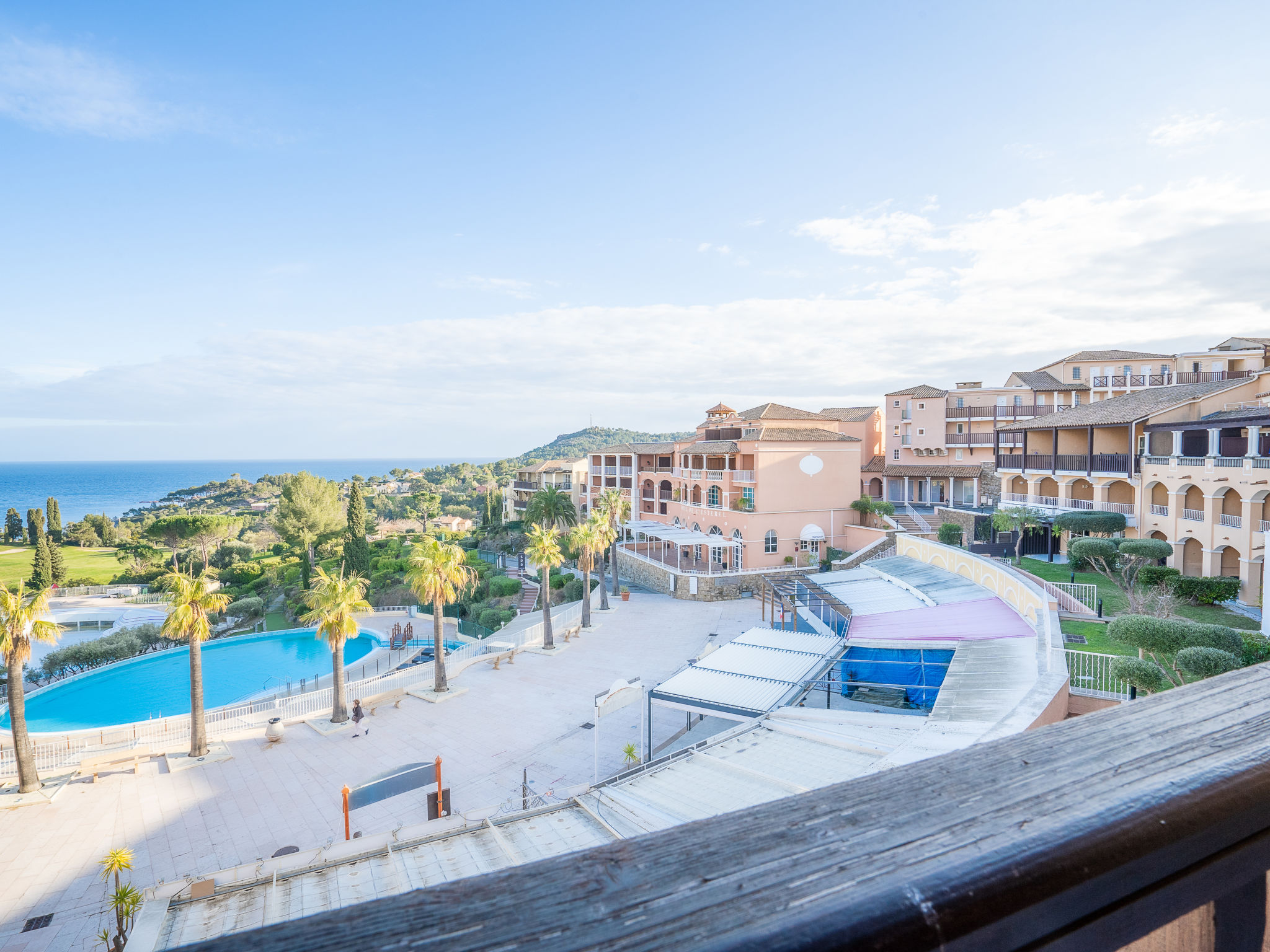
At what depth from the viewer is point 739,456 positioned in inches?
1507

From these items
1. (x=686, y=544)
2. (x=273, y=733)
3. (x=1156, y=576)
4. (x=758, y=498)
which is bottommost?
(x=273, y=733)

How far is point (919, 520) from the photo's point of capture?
37.5 metres

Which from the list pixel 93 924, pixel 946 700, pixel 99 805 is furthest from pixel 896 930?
pixel 99 805

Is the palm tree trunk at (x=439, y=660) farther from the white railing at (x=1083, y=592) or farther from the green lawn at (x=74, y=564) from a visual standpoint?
the green lawn at (x=74, y=564)

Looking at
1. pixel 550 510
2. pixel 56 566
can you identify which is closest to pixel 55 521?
pixel 56 566

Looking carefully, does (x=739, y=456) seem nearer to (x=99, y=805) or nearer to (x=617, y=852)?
(x=99, y=805)

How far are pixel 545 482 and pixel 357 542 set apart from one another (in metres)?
20.8

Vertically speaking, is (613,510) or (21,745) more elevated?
(613,510)

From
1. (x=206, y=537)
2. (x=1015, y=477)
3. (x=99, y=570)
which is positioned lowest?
(x=99, y=570)

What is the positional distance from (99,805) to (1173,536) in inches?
1303

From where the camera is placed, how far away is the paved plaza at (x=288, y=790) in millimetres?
12336

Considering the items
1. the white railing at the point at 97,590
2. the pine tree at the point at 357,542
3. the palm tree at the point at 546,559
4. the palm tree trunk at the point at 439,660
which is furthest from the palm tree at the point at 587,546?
the white railing at the point at 97,590

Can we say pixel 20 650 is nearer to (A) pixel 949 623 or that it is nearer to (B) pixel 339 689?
(B) pixel 339 689

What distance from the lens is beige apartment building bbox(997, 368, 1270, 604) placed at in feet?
66.9
